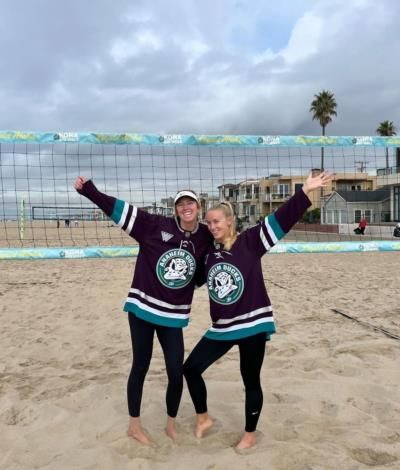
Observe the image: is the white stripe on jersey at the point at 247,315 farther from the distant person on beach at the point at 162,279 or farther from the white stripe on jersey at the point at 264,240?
the white stripe on jersey at the point at 264,240

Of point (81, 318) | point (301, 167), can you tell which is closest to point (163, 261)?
point (81, 318)

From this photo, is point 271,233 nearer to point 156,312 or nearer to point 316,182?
point 316,182

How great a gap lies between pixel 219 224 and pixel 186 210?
0.22 metres

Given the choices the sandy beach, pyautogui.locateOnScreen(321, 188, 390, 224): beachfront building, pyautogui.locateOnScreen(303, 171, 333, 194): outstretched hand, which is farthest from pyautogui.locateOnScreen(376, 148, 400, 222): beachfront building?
pyautogui.locateOnScreen(303, 171, 333, 194): outstretched hand

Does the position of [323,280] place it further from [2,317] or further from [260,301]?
[260,301]

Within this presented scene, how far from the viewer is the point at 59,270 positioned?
9922mm

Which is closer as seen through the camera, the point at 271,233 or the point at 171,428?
the point at 271,233

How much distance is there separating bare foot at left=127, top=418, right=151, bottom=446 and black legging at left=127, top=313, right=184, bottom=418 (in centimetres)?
5

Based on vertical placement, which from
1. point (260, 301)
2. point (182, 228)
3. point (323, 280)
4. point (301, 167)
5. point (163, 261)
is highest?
point (301, 167)

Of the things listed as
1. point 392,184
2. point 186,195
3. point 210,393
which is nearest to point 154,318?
point 186,195

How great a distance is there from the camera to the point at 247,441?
8.39 ft

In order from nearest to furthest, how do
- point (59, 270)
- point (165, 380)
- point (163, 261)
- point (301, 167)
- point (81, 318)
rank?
point (163, 261) → point (165, 380) → point (81, 318) → point (301, 167) → point (59, 270)

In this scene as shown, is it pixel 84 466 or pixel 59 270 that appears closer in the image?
pixel 84 466

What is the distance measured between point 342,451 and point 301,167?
5.20m
